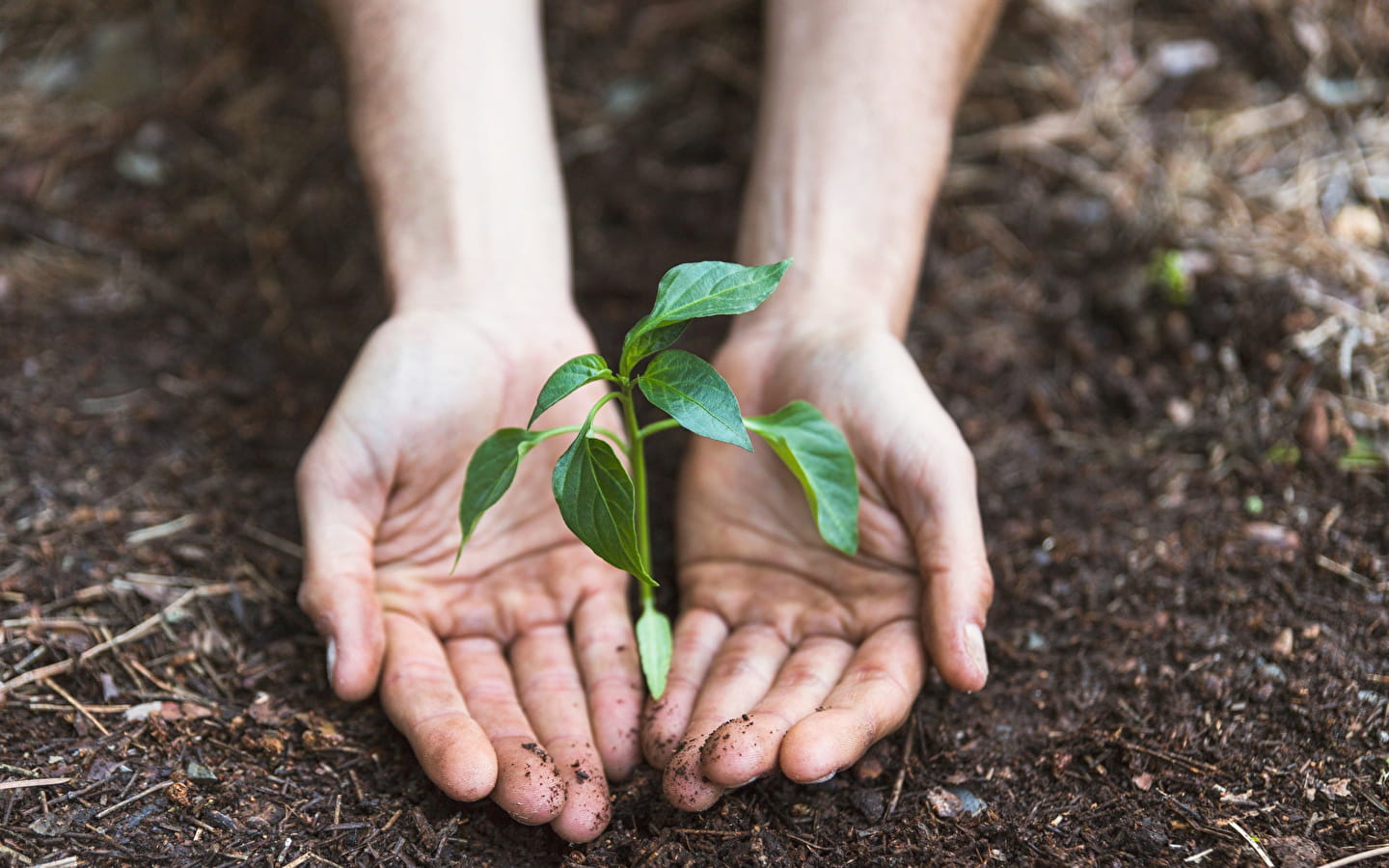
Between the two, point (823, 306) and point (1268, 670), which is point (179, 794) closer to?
point (823, 306)

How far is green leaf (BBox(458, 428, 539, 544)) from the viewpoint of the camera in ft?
6.61

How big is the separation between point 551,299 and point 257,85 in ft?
6.95

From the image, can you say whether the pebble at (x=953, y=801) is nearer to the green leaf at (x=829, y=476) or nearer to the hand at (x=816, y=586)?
the hand at (x=816, y=586)

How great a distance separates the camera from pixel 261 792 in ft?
6.75

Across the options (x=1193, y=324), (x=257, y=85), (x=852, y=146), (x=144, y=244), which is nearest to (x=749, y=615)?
(x=852, y=146)

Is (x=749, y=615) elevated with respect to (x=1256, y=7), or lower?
lower

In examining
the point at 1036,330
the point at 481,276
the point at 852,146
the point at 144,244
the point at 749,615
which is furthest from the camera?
the point at 144,244

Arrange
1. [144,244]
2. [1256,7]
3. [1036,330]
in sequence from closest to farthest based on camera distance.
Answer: [1036,330] < [144,244] < [1256,7]

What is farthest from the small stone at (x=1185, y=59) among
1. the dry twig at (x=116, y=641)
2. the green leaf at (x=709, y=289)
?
the dry twig at (x=116, y=641)

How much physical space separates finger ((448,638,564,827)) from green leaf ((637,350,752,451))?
0.73 m

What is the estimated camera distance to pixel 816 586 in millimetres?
2412

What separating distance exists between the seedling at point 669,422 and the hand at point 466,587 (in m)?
0.40

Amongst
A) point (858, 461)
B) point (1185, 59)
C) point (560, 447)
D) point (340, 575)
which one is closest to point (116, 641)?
point (340, 575)

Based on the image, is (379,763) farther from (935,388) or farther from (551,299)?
(935,388)
